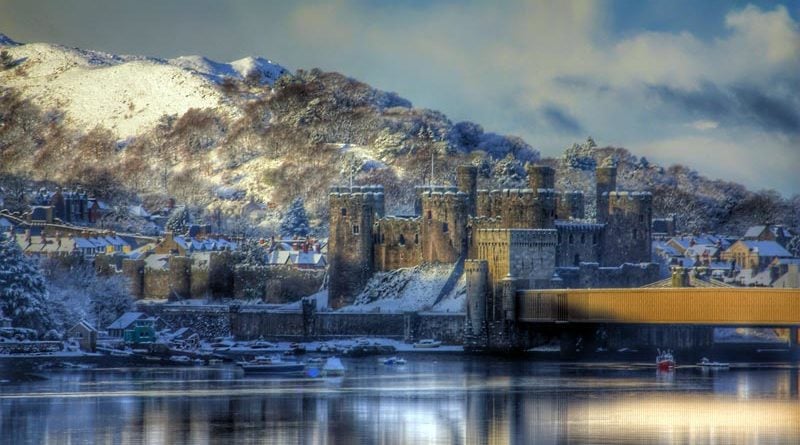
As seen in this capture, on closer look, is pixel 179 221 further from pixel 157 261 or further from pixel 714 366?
pixel 714 366

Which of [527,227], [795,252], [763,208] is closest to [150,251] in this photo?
[527,227]

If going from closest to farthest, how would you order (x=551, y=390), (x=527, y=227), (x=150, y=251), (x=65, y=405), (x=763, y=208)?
(x=65, y=405)
(x=551, y=390)
(x=527, y=227)
(x=150, y=251)
(x=763, y=208)

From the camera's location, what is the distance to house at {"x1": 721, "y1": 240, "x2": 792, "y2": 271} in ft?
527

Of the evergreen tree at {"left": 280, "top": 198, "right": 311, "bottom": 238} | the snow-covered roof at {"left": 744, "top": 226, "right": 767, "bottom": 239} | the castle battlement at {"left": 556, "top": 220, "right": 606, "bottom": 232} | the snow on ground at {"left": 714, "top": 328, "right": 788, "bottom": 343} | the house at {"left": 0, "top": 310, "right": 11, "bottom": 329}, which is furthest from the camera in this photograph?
the snow-covered roof at {"left": 744, "top": 226, "right": 767, "bottom": 239}

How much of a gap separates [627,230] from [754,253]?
2968 centimetres

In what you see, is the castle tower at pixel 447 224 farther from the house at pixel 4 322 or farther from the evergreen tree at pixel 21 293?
the house at pixel 4 322

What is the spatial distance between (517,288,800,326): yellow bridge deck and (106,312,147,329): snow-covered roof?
69.3 ft

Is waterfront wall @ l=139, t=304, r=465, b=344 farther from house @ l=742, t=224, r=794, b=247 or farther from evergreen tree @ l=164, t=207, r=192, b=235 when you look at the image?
house @ l=742, t=224, r=794, b=247

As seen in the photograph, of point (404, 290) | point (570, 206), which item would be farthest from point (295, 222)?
point (404, 290)

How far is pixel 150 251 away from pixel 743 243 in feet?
134

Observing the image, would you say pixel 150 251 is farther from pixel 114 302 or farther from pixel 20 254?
pixel 20 254

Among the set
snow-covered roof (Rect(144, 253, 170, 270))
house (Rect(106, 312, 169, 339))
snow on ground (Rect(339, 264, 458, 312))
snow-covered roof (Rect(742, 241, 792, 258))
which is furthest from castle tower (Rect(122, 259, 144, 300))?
snow-covered roof (Rect(742, 241, 792, 258))

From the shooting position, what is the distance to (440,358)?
400ft

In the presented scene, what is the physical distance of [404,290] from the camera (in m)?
133
